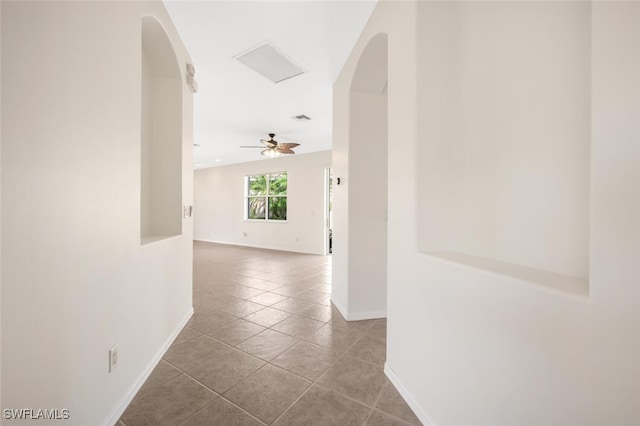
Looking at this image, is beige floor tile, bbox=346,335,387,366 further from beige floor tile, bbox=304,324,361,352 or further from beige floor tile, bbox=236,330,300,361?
beige floor tile, bbox=236,330,300,361

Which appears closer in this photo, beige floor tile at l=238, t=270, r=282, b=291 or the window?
beige floor tile at l=238, t=270, r=282, b=291

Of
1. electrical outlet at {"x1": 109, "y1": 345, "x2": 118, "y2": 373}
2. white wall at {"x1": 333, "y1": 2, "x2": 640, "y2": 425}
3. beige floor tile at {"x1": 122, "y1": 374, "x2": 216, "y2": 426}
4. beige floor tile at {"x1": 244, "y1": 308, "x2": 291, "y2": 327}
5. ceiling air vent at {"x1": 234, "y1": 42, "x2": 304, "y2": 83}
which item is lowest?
beige floor tile at {"x1": 244, "y1": 308, "x2": 291, "y2": 327}

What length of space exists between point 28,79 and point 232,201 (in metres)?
8.47

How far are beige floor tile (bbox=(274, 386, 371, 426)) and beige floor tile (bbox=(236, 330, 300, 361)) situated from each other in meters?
0.55

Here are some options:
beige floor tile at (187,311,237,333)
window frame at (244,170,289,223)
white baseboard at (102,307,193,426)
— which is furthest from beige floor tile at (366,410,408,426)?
window frame at (244,170,289,223)

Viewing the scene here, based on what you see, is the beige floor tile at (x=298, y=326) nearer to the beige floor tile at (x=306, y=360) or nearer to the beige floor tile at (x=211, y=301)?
the beige floor tile at (x=306, y=360)

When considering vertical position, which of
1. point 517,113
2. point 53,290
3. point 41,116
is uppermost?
point 517,113

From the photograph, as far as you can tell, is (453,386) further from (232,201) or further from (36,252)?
(232,201)

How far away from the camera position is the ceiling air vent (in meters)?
2.53

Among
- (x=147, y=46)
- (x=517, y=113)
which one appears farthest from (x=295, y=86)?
(x=517, y=113)

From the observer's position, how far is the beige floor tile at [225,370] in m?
1.70

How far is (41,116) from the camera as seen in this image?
2.97 feet

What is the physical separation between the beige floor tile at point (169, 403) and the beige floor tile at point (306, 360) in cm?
54

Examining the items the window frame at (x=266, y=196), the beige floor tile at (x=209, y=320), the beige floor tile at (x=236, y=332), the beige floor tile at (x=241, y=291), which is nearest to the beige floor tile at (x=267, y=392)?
the beige floor tile at (x=236, y=332)
